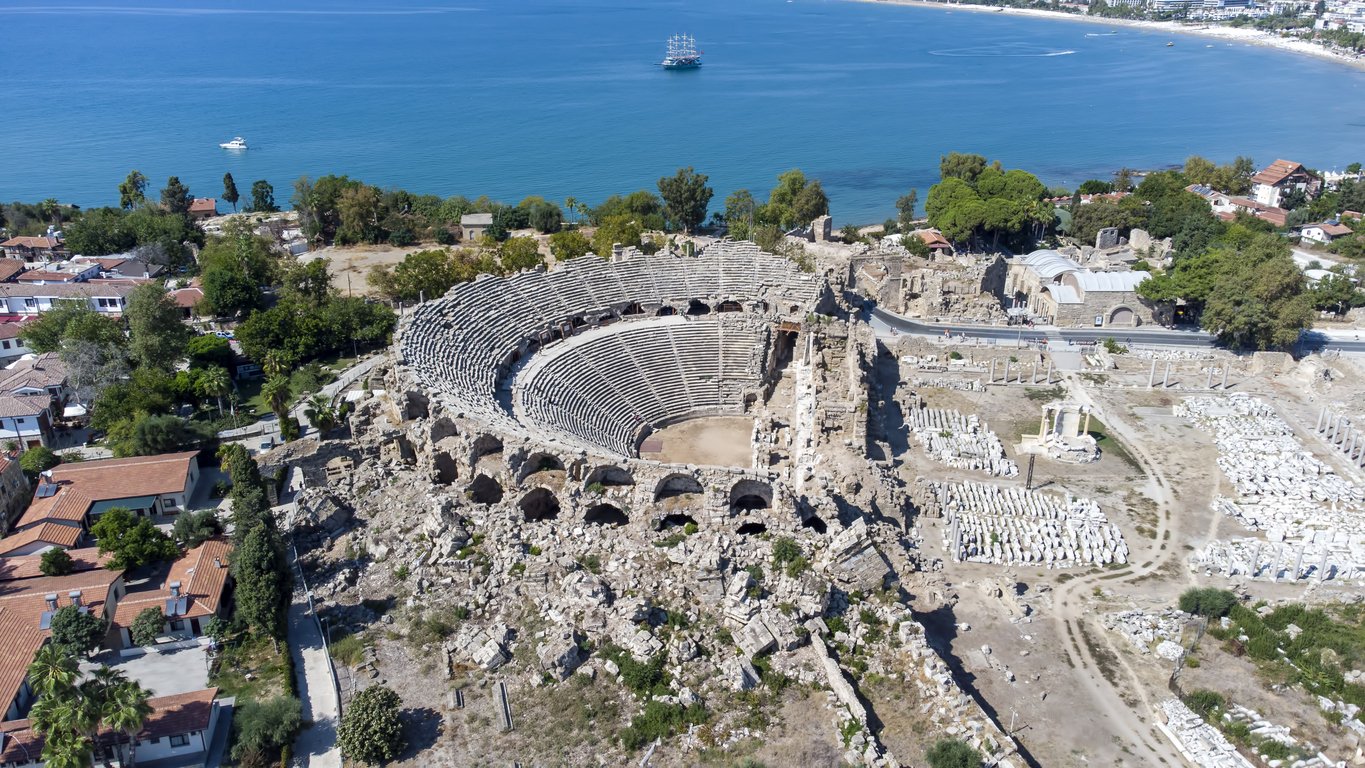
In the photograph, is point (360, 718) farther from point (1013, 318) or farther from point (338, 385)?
point (1013, 318)

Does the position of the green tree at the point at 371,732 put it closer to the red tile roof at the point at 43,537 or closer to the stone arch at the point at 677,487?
the stone arch at the point at 677,487

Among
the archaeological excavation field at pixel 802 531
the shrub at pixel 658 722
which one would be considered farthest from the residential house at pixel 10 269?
the shrub at pixel 658 722

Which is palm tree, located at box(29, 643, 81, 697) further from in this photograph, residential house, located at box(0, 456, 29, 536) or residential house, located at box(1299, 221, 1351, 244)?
residential house, located at box(1299, 221, 1351, 244)

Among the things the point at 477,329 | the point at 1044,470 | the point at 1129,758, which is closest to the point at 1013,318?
the point at 1044,470

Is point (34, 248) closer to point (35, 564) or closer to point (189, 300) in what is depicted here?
point (189, 300)

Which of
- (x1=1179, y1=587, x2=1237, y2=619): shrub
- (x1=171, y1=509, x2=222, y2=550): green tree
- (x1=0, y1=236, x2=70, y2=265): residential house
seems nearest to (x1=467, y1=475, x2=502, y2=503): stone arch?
(x1=171, y1=509, x2=222, y2=550): green tree

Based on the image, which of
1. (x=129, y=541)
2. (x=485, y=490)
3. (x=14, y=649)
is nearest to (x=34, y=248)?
(x=129, y=541)
